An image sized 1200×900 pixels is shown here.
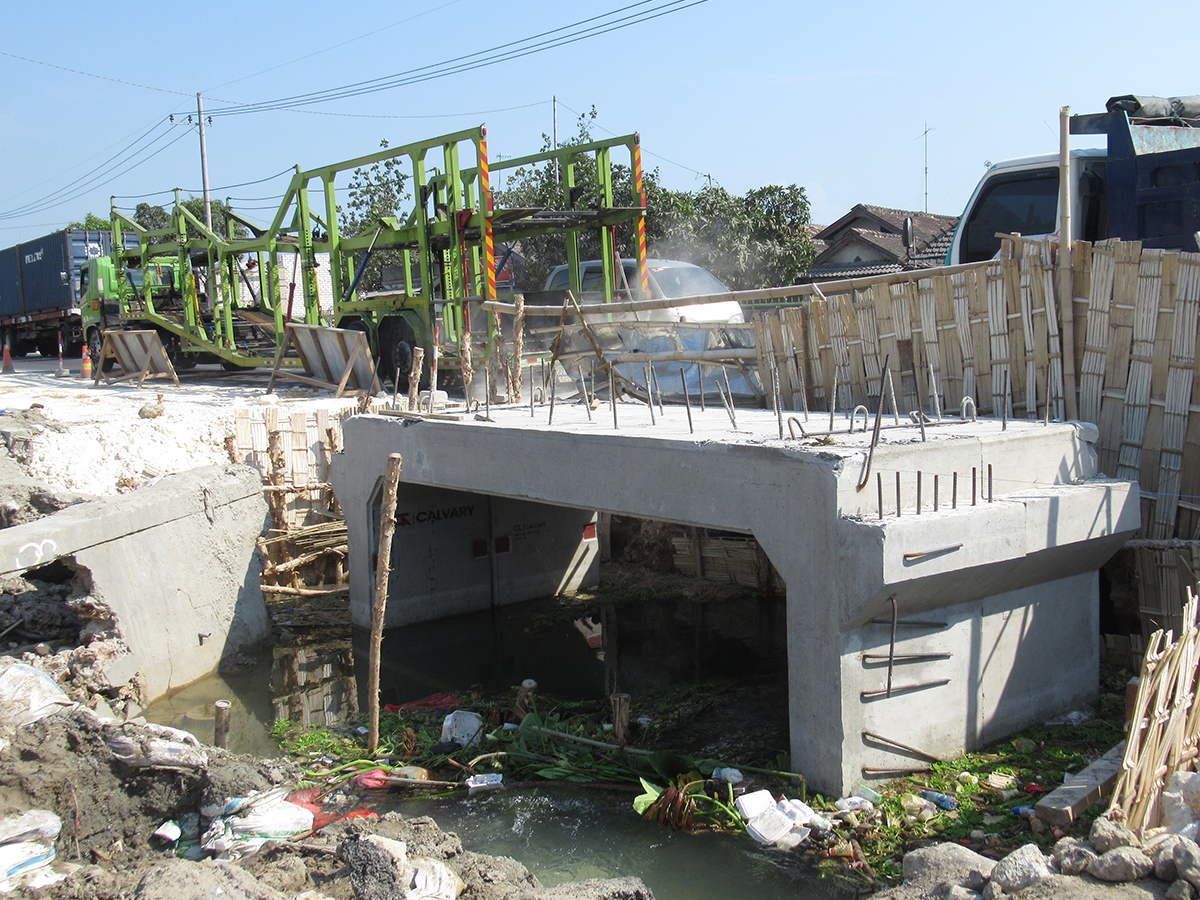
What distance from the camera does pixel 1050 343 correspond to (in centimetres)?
715

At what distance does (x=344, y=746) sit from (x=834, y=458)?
427cm

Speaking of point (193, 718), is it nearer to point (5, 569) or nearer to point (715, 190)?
point (5, 569)

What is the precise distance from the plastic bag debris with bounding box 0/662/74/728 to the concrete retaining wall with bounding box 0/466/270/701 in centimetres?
73

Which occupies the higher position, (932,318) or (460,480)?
(932,318)

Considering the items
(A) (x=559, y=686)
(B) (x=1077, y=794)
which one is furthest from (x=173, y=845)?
(B) (x=1077, y=794)

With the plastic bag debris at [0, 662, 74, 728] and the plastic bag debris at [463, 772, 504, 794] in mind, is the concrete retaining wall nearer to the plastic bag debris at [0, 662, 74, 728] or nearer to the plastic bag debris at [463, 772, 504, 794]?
the plastic bag debris at [0, 662, 74, 728]

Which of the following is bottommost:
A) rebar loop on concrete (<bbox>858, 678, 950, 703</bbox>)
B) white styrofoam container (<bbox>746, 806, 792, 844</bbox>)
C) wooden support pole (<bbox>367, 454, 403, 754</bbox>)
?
white styrofoam container (<bbox>746, 806, 792, 844</bbox>)

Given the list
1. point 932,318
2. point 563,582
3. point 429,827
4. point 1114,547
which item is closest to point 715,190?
point 563,582

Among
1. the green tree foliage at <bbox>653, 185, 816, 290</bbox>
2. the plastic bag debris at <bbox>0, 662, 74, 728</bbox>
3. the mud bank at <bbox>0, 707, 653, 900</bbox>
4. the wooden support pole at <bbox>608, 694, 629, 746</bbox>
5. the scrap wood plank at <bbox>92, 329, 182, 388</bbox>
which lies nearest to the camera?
the mud bank at <bbox>0, 707, 653, 900</bbox>

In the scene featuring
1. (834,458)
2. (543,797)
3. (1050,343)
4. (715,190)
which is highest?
(715,190)

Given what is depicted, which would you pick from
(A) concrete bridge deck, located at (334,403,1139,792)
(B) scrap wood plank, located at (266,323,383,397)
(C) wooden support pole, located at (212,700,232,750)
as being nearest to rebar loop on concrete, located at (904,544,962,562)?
(A) concrete bridge deck, located at (334,403,1139,792)

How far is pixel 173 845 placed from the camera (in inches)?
220

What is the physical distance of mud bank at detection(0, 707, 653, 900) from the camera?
4484 millimetres

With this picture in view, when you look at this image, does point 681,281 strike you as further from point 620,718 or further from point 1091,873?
point 1091,873
